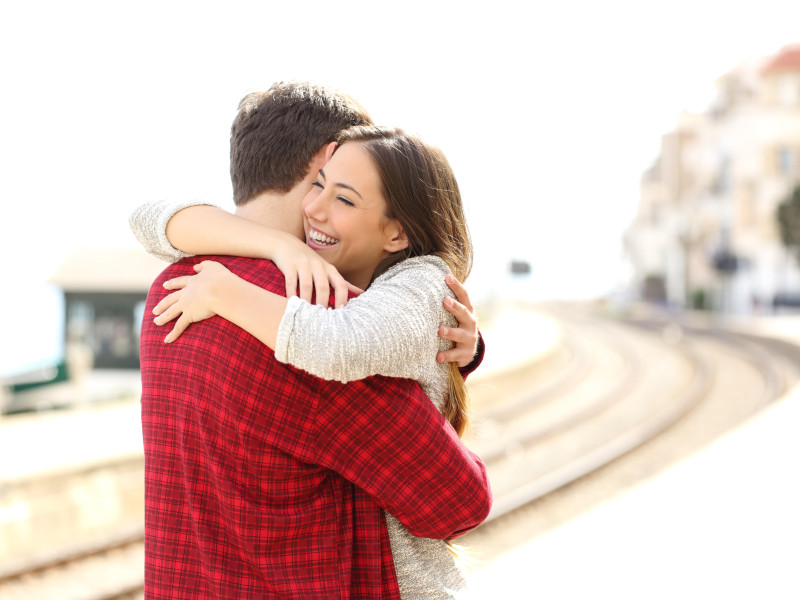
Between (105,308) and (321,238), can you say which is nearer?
(321,238)

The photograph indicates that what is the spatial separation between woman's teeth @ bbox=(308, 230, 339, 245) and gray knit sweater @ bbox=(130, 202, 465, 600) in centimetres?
19

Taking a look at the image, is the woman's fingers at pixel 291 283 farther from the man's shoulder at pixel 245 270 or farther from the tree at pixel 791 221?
the tree at pixel 791 221

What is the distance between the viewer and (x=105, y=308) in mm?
26812

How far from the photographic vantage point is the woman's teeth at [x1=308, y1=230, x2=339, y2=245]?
68.4 inches

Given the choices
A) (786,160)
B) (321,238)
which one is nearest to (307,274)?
(321,238)

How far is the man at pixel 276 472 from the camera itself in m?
1.44

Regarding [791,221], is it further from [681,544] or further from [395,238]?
[395,238]

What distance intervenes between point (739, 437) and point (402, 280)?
361 inches

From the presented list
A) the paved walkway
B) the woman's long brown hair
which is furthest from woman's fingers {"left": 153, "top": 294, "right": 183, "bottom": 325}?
the paved walkway

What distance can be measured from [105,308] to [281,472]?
89.0 ft

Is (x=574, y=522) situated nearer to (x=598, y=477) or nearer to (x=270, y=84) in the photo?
(x=598, y=477)

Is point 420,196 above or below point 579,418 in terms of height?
above

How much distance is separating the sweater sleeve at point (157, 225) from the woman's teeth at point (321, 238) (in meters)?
0.25

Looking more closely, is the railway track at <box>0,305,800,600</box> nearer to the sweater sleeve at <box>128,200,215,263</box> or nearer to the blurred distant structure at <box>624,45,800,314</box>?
the sweater sleeve at <box>128,200,215,263</box>
